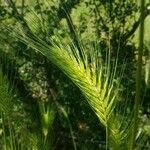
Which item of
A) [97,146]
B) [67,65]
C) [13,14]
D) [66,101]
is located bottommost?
[97,146]

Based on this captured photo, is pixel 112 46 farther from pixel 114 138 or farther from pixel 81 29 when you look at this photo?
pixel 114 138

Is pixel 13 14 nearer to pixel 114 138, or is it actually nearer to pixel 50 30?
pixel 50 30

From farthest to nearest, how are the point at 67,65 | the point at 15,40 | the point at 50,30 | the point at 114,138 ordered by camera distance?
the point at 15,40 → the point at 50,30 → the point at 114,138 → the point at 67,65

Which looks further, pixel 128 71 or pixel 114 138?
pixel 128 71

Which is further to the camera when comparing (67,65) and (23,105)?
(23,105)

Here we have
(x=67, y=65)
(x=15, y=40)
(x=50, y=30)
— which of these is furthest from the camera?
(x=15, y=40)

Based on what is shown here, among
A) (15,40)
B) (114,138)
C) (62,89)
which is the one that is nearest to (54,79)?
(62,89)

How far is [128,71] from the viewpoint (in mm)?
3727

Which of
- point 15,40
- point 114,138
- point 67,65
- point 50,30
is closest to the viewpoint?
point 67,65

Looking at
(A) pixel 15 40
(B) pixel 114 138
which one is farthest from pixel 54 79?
(B) pixel 114 138

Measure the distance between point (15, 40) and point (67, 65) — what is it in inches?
81.8

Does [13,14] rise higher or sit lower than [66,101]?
higher

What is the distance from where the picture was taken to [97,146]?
12.4ft

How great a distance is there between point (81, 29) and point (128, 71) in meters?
0.44
